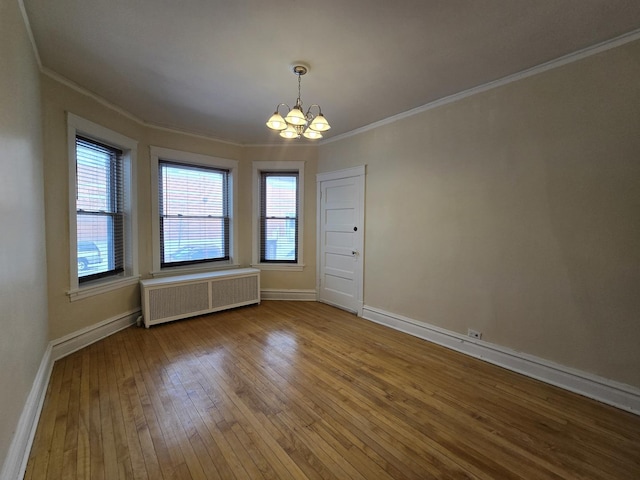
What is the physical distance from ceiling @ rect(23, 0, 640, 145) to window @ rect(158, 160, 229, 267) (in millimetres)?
1263

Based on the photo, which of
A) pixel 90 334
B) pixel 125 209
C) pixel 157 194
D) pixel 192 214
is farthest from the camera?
pixel 192 214

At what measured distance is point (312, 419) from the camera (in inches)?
76.7

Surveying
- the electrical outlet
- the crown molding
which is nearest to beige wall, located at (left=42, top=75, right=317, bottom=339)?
the crown molding

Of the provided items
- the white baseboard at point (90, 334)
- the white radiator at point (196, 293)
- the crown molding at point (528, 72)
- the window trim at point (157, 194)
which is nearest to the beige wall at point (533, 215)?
the crown molding at point (528, 72)

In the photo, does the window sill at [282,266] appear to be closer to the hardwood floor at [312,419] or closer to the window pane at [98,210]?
the hardwood floor at [312,419]

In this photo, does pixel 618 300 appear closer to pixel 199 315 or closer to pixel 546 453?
pixel 546 453

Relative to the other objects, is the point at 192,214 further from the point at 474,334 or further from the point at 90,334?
the point at 474,334

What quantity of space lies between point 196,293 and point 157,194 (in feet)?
4.91

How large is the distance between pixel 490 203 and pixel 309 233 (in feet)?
9.06

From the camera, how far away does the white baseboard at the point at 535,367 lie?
6.92 feet

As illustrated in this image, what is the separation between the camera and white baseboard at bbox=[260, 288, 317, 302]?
4.83 metres

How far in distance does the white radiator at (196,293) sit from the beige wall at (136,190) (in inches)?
12.9

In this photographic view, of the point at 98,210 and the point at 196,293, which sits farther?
the point at 196,293

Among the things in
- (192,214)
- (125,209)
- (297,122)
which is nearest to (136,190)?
(125,209)
